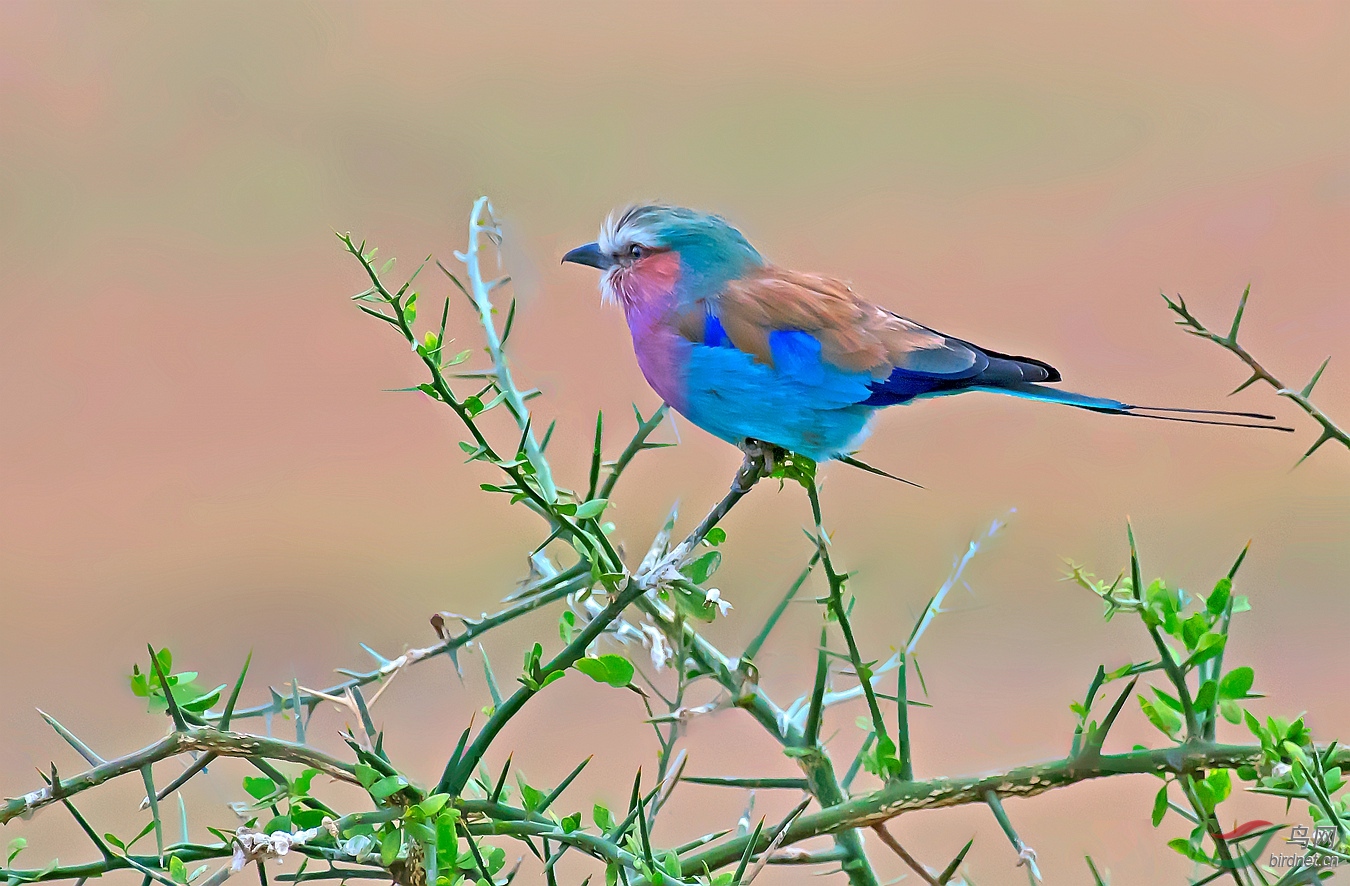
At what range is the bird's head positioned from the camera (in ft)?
1.47

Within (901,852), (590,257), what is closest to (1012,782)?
(901,852)

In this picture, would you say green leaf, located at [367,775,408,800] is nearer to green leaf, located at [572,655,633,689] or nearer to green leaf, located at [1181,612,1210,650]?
green leaf, located at [572,655,633,689]

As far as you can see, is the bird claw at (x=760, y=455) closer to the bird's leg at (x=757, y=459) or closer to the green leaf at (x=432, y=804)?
the bird's leg at (x=757, y=459)

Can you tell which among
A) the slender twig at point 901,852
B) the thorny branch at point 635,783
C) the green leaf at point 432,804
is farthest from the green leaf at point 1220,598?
the green leaf at point 432,804

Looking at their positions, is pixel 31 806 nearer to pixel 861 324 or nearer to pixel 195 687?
pixel 195 687

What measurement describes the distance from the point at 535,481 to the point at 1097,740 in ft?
0.54

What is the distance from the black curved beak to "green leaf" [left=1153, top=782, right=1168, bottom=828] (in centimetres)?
27

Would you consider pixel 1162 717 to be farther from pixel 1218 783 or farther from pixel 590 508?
pixel 590 508

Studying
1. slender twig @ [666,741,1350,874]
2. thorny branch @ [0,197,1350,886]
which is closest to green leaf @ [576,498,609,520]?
thorny branch @ [0,197,1350,886]

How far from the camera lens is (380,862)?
0.31m

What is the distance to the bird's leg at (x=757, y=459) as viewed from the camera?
1.34 feet

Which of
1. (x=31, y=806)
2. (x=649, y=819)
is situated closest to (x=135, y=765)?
(x=31, y=806)

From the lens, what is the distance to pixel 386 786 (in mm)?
287

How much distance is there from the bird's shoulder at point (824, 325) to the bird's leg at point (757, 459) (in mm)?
35
